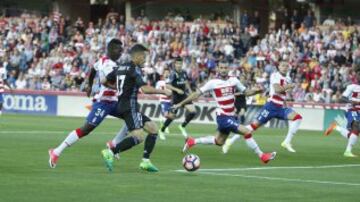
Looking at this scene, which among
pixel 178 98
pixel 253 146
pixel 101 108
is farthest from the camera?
pixel 178 98

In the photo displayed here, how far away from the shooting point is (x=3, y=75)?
3525 centimetres

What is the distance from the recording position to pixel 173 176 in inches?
670

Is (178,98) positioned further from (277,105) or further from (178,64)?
(277,105)

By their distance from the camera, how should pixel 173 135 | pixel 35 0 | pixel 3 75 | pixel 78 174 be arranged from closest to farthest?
1. pixel 78 174
2. pixel 173 135
3. pixel 3 75
4. pixel 35 0

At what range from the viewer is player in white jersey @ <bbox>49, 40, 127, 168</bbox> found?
1819cm

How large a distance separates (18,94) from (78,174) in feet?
104

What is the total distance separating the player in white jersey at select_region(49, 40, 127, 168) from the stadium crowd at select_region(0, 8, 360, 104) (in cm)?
1982

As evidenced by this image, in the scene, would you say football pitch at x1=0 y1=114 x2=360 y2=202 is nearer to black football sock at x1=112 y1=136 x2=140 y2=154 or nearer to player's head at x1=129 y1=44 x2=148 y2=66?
black football sock at x1=112 y1=136 x2=140 y2=154

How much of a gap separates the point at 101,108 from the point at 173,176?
2.26 m

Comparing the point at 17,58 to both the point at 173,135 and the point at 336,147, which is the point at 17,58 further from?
the point at 336,147

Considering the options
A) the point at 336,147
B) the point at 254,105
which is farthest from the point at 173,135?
the point at 254,105

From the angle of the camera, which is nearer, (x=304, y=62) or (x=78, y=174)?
(x=78, y=174)

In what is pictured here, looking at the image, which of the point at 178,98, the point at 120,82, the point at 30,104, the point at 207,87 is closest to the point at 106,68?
the point at 120,82

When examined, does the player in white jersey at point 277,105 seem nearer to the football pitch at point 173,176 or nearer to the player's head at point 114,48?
the football pitch at point 173,176
